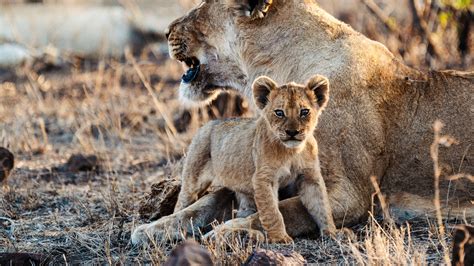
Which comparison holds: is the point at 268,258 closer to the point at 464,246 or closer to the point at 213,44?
the point at 464,246

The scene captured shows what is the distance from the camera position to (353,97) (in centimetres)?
613

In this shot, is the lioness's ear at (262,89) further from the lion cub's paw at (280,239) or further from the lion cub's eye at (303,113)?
the lion cub's paw at (280,239)

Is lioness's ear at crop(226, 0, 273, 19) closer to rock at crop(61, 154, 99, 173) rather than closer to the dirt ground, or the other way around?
the dirt ground

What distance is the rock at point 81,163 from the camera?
8.54m

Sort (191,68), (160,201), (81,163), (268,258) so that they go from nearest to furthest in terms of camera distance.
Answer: (268,258) < (160,201) < (191,68) < (81,163)

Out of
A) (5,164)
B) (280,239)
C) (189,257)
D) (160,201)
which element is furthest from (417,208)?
(5,164)

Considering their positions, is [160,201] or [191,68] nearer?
[160,201]

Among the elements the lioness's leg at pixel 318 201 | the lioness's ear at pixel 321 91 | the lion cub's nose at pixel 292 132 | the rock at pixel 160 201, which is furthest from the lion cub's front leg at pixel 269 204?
the rock at pixel 160 201

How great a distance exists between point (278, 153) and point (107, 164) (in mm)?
3462

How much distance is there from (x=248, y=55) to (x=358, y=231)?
148cm

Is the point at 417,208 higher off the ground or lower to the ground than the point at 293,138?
lower

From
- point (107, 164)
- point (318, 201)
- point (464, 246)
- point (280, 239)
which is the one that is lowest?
point (107, 164)

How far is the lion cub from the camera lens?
5328mm

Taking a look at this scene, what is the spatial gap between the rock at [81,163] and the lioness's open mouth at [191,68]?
5.79 feet
